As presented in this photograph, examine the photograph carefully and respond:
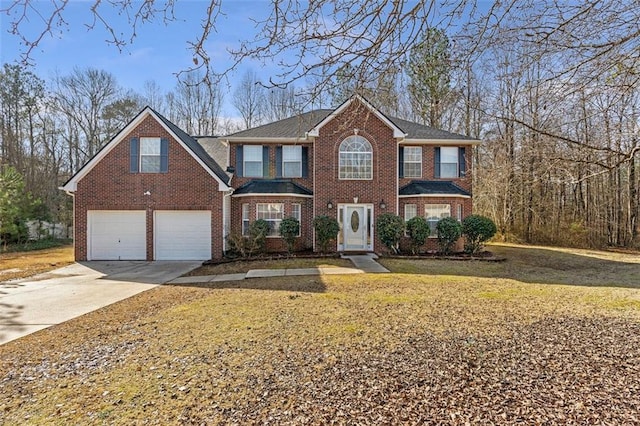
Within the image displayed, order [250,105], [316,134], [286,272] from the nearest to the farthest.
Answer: [286,272] → [316,134] → [250,105]

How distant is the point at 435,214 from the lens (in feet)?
52.9

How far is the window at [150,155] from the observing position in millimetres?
14797

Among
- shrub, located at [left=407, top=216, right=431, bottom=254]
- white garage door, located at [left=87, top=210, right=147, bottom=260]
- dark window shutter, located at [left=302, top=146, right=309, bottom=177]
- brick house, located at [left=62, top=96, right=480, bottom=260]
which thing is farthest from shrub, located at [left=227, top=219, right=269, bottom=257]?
shrub, located at [left=407, top=216, right=431, bottom=254]

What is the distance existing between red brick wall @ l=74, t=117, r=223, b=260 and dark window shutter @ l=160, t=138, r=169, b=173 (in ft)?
0.45

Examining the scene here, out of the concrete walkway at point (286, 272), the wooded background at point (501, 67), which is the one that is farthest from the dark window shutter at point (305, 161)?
the wooded background at point (501, 67)

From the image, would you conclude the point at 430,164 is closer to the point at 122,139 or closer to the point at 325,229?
the point at 325,229

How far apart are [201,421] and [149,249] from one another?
1321 cm

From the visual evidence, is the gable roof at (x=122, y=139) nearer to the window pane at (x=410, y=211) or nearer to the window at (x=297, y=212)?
the window at (x=297, y=212)

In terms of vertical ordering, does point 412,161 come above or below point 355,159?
above

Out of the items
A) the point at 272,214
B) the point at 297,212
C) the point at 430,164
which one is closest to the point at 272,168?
the point at 272,214

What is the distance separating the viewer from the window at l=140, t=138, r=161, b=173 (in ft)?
48.5

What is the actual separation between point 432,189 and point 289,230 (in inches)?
270

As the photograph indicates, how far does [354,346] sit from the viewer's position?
4.68 metres

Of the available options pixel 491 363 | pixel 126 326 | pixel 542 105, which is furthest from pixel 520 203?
pixel 126 326
